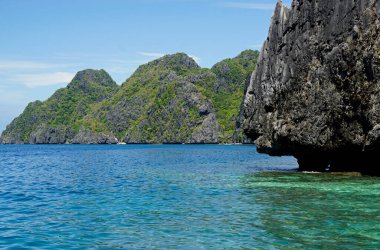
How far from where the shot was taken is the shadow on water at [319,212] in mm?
16625

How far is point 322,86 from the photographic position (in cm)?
4344

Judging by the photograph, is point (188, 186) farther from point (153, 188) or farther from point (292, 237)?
point (292, 237)

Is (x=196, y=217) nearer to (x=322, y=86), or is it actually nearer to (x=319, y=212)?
(x=319, y=212)

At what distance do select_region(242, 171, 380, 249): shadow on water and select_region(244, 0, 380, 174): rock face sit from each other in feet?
19.4

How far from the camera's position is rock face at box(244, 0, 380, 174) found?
129 feet

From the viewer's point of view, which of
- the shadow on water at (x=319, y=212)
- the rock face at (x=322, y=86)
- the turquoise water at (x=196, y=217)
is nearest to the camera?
the shadow on water at (x=319, y=212)

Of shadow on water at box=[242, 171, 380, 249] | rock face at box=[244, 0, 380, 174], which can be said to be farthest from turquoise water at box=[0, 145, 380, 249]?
rock face at box=[244, 0, 380, 174]

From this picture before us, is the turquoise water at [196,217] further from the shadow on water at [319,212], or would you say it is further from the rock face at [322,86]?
the rock face at [322,86]

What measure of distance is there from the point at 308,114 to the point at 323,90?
305cm

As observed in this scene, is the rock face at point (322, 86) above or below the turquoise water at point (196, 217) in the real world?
above

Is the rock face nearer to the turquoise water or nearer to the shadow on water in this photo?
the shadow on water

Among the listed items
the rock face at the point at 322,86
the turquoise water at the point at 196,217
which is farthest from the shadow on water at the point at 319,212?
the rock face at the point at 322,86

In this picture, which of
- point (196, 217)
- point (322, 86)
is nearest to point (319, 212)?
point (196, 217)

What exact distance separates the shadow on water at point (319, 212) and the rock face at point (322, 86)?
19.4ft
